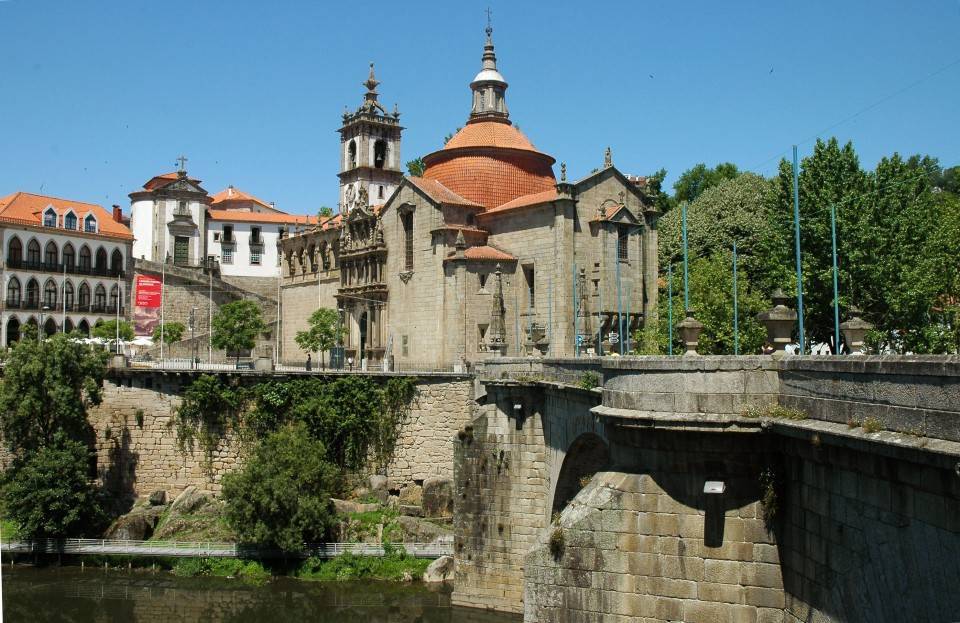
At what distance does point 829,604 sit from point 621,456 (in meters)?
3.36

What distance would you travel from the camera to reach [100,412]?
1609 inches

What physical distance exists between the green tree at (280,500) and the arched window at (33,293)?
35606 mm

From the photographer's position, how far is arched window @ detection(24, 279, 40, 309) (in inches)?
2425

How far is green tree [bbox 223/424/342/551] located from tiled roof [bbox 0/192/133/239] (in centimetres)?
3806

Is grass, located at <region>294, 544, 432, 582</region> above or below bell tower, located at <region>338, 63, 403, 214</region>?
below

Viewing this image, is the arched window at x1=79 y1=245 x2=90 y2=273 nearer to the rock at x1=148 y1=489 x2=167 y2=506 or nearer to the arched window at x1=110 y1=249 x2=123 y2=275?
the arched window at x1=110 y1=249 x2=123 y2=275

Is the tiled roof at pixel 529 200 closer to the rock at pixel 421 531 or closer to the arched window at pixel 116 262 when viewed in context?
the rock at pixel 421 531

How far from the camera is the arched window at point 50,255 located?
2479 inches

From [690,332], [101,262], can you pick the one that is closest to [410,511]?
[690,332]

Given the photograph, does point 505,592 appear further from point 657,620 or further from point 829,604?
point 829,604

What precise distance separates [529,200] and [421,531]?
1680 centimetres

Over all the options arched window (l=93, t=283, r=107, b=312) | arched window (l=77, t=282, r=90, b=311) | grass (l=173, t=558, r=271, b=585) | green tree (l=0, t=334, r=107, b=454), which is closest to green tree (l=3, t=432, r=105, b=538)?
green tree (l=0, t=334, r=107, b=454)


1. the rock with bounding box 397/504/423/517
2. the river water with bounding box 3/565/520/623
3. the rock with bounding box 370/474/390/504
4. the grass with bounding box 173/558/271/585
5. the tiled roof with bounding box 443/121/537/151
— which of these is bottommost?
the river water with bounding box 3/565/520/623

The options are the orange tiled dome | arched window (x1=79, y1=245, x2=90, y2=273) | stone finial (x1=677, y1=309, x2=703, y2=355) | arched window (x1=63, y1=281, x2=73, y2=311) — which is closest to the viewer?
stone finial (x1=677, y1=309, x2=703, y2=355)
